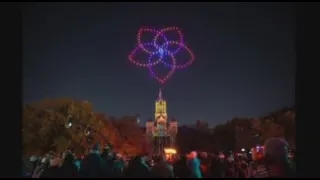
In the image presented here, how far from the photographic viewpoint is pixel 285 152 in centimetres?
510

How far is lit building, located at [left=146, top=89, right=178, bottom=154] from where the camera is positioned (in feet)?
41.4

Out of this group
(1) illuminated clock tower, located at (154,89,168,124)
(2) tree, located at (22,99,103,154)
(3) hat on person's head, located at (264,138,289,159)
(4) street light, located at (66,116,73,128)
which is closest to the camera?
(3) hat on person's head, located at (264,138,289,159)

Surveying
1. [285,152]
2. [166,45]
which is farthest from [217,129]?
[285,152]

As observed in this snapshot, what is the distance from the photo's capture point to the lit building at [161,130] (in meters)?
12.6

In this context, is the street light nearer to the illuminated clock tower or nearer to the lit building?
the lit building

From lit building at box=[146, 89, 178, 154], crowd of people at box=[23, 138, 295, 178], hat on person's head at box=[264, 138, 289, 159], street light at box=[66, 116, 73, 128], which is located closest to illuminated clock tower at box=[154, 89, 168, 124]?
lit building at box=[146, 89, 178, 154]

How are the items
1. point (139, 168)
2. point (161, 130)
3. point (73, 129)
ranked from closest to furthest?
1. point (139, 168)
2. point (161, 130)
3. point (73, 129)

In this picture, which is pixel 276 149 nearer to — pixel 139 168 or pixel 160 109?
pixel 139 168

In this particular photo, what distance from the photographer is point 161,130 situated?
18.7 metres

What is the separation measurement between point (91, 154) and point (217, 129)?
761 cm

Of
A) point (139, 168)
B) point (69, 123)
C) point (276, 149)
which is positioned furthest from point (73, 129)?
point (276, 149)

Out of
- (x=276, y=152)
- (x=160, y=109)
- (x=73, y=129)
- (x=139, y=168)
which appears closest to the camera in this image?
(x=276, y=152)

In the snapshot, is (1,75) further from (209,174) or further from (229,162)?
(229,162)

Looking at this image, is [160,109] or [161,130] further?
[161,130]
